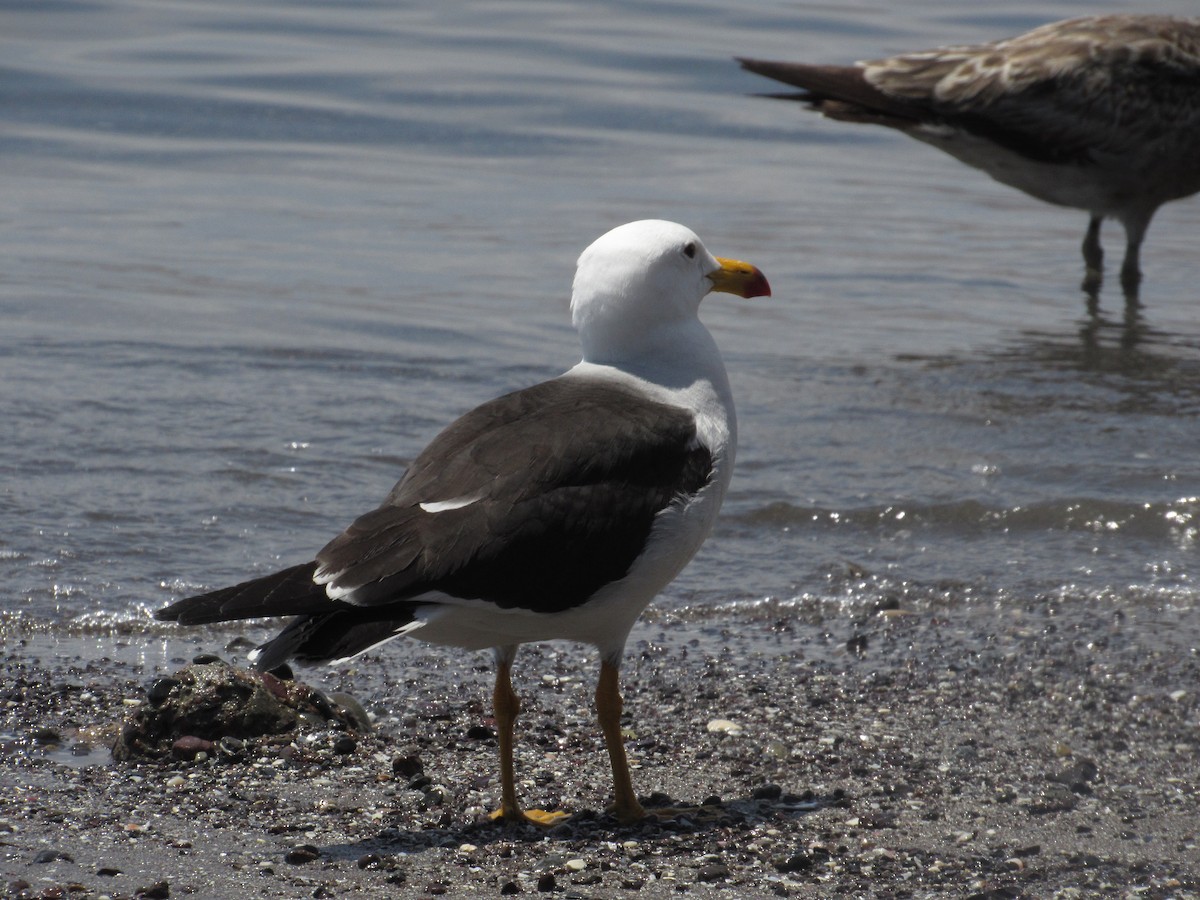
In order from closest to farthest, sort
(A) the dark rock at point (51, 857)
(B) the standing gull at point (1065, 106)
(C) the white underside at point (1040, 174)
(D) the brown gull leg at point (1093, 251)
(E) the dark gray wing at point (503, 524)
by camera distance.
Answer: (A) the dark rock at point (51, 857) < (E) the dark gray wing at point (503, 524) < (B) the standing gull at point (1065, 106) < (C) the white underside at point (1040, 174) < (D) the brown gull leg at point (1093, 251)

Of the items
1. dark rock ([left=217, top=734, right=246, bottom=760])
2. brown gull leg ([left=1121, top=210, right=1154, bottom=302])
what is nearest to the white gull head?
dark rock ([left=217, top=734, right=246, bottom=760])

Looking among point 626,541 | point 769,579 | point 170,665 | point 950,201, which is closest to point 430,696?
point 170,665

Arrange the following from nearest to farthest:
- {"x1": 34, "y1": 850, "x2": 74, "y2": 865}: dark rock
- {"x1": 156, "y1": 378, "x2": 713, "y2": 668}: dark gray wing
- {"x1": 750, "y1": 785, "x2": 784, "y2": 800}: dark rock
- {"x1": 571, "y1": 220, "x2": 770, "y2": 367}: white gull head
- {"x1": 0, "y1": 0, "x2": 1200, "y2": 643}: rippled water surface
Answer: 1. {"x1": 34, "y1": 850, "x2": 74, "y2": 865}: dark rock
2. {"x1": 156, "y1": 378, "x2": 713, "y2": 668}: dark gray wing
3. {"x1": 750, "y1": 785, "x2": 784, "y2": 800}: dark rock
4. {"x1": 571, "y1": 220, "x2": 770, "y2": 367}: white gull head
5. {"x1": 0, "y1": 0, "x2": 1200, "y2": 643}: rippled water surface

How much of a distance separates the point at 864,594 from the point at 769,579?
Result: 0.37 metres

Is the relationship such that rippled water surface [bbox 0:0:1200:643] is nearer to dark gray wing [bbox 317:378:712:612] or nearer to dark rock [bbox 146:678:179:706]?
dark rock [bbox 146:678:179:706]

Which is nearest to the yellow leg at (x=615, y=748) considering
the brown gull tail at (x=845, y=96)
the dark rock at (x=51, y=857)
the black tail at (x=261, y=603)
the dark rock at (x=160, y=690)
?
the black tail at (x=261, y=603)

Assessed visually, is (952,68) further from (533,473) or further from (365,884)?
(365,884)

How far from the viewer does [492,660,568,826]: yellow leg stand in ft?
13.6

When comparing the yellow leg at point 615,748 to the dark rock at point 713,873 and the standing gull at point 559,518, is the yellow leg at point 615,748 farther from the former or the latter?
the dark rock at point 713,873

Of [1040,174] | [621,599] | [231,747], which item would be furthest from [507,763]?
[1040,174]

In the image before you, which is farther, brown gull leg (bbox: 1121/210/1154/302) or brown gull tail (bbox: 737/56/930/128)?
brown gull leg (bbox: 1121/210/1154/302)

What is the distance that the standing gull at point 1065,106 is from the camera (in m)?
11.1

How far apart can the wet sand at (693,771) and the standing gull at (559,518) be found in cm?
31

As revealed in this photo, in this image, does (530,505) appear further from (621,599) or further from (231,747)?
(231,747)
